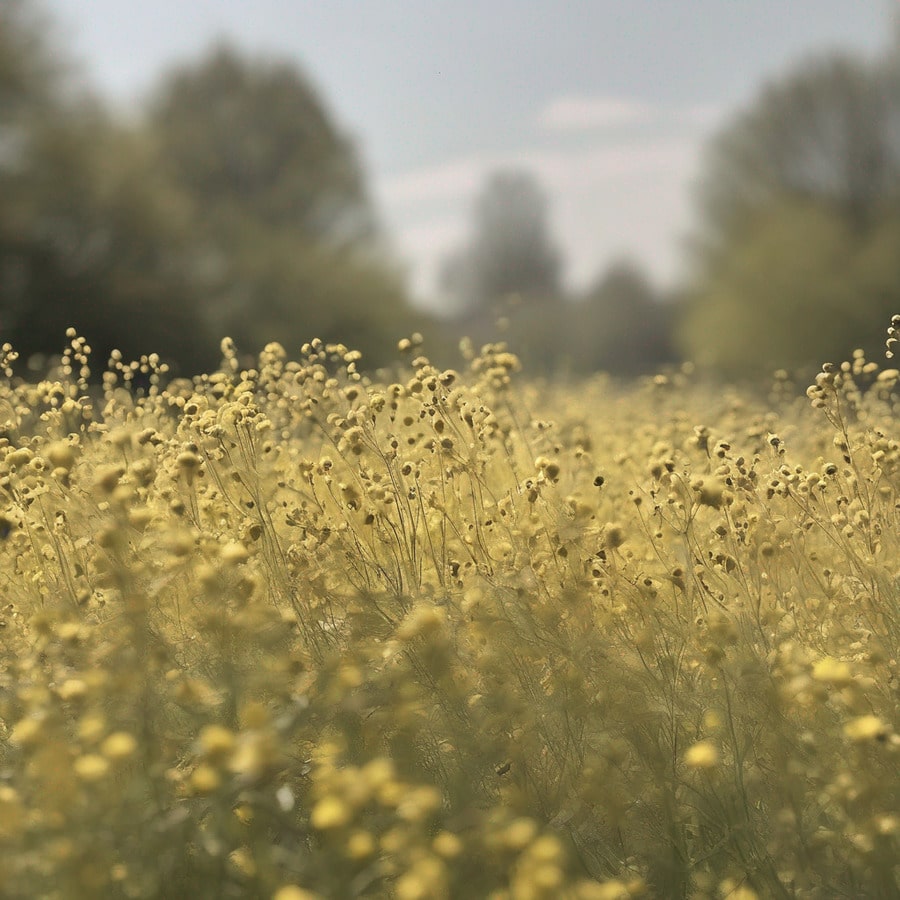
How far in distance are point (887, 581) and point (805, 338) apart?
16.6 meters

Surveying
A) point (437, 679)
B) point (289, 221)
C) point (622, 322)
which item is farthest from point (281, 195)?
point (437, 679)

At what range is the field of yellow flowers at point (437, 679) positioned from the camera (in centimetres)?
152

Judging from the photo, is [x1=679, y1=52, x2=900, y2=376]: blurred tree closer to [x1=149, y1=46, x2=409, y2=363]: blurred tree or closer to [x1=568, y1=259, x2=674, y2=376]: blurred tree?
[x1=568, y1=259, x2=674, y2=376]: blurred tree

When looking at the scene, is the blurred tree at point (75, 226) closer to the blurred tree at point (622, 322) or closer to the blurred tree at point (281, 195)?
the blurred tree at point (281, 195)

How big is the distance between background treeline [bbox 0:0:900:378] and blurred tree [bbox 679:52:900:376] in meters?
0.04

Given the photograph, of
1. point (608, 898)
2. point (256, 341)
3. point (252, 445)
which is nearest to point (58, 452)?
point (252, 445)

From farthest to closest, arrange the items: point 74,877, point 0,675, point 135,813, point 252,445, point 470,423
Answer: point 470,423, point 252,445, point 0,675, point 135,813, point 74,877

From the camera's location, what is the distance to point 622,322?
95.8ft

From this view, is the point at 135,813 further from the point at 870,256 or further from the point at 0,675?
the point at 870,256

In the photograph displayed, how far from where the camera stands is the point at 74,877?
136 cm

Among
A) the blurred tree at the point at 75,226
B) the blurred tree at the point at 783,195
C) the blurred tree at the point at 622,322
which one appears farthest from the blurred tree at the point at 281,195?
the blurred tree at the point at 622,322

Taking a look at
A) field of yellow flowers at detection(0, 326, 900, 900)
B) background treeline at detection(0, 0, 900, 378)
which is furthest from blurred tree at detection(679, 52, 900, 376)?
field of yellow flowers at detection(0, 326, 900, 900)

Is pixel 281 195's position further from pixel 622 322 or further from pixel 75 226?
pixel 622 322

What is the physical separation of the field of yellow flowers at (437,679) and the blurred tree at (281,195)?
47.4 ft
